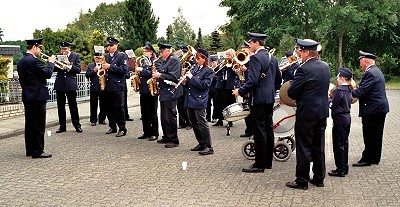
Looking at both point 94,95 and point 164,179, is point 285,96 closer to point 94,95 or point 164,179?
point 164,179

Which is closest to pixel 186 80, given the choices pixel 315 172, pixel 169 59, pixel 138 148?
pixel 169 59

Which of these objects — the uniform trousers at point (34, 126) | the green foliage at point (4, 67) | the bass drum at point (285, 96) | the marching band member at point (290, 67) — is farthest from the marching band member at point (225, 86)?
the green foliage at point (4, 67)

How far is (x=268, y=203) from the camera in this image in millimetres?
6336

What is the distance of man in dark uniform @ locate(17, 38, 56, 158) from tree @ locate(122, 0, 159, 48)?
45339mm

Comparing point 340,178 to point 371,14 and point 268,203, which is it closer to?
point 268,203

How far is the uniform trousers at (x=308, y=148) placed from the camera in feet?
22.9

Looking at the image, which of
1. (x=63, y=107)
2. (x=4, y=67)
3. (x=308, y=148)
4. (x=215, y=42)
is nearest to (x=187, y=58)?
(x=63, y=107)

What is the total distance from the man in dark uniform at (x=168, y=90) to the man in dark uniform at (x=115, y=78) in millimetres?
1553

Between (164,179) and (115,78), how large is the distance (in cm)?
454

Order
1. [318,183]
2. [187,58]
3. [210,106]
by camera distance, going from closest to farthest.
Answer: [318,183]
[187,58]
[210,106]

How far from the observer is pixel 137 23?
54.8 meters

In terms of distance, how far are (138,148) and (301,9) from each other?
3210 cm

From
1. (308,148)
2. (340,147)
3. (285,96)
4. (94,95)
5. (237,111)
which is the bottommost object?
(340,147)

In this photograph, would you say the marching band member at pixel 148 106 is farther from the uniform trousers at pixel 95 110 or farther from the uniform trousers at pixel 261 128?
the uniform trousers at pixel 261 128
